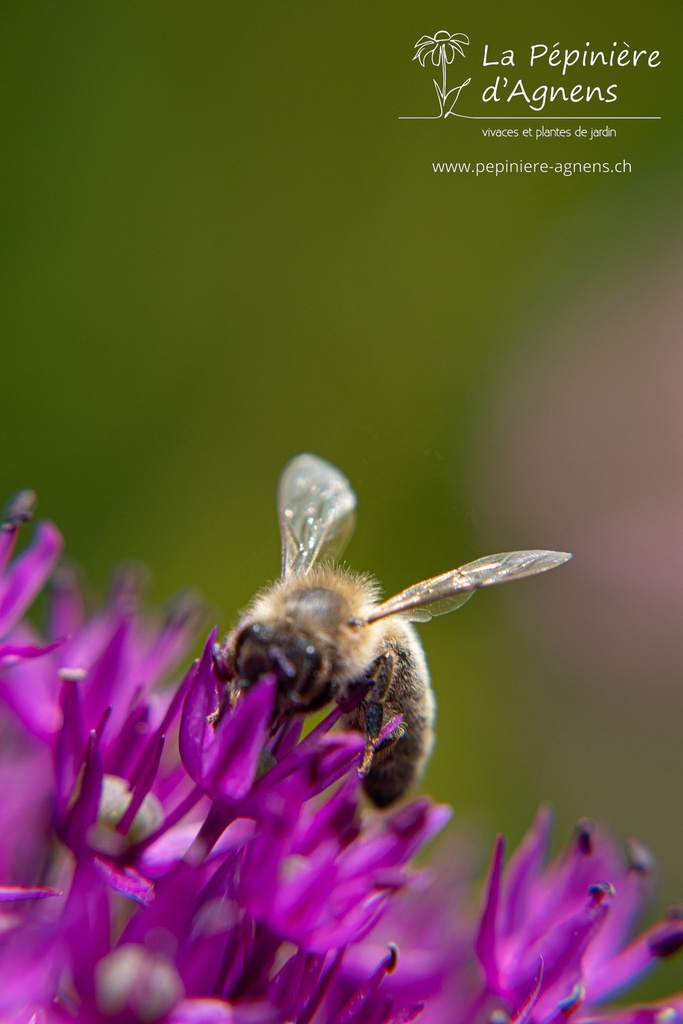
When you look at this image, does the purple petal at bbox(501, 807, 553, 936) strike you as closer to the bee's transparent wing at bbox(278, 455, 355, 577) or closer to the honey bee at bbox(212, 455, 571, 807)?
the honey bee at bbox(212, 455, 571, 807)

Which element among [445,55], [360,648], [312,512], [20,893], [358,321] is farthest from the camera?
[358,321]

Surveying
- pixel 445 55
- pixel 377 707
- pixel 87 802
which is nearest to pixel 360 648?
pixel 377 707

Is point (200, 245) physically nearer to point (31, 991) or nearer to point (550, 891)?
point (550, 891)

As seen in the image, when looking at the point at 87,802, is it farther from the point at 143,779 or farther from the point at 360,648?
the point at 360,648

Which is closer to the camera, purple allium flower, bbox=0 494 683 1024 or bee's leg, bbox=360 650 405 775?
purple allium flower, bbox=0 494 683 1024

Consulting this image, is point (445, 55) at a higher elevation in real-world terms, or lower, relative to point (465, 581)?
higher

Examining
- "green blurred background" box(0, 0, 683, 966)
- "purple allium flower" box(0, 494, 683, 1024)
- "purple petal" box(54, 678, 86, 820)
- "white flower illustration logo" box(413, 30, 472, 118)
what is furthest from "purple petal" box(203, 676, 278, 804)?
"white flower illustration logo" box(413, 30, 472, 118)

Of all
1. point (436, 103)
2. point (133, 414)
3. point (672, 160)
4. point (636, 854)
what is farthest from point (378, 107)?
point (636, 854)

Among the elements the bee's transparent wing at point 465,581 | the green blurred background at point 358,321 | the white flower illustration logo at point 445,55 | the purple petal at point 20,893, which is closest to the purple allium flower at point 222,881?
the purple petal at point 20,893
